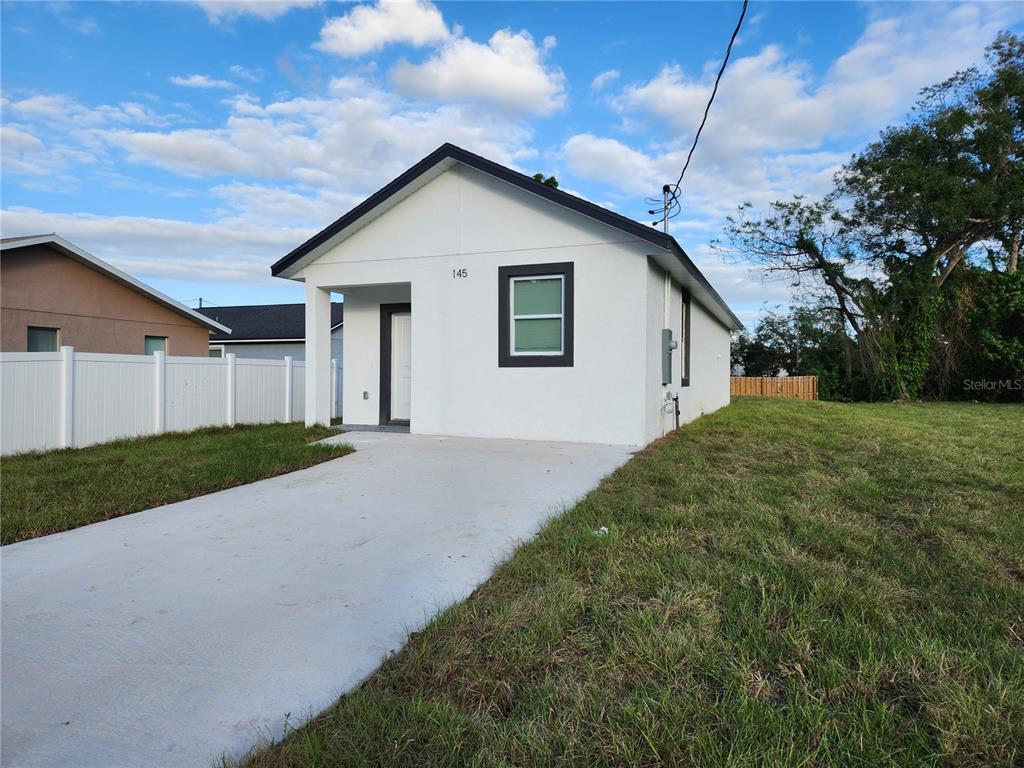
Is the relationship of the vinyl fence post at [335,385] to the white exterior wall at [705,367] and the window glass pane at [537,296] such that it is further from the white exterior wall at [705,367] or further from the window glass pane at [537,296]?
the white exterior wall at [705,367]

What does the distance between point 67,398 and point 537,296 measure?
23.0 feet

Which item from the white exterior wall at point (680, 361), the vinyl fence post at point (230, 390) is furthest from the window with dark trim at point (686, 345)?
the vinyl fence post at point (230, 390)

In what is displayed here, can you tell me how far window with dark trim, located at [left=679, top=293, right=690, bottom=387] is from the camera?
11.2 meters

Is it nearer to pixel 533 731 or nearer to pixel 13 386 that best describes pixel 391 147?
pixel 13 386

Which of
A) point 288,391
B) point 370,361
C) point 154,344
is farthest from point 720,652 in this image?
point 154,344

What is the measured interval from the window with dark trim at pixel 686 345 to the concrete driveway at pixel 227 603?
6.17 meters

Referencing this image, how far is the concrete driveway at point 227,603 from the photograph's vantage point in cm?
204

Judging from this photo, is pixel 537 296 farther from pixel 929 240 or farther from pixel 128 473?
pixel 929 240

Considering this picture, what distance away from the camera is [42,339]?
1294 cm

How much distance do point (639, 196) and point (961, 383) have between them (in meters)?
14.9

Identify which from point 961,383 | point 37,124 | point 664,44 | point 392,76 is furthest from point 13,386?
point 961,383

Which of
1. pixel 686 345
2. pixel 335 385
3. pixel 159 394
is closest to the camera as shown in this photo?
pixel 159 394

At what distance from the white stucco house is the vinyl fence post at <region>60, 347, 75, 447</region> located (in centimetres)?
321

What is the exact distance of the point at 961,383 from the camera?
20.2 m
